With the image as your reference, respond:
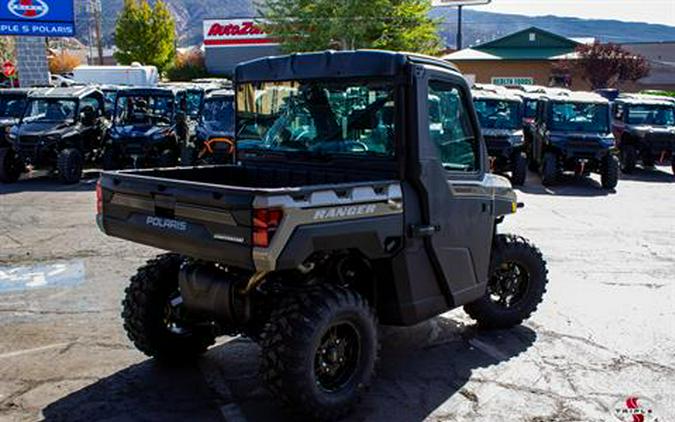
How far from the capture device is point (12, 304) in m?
6.62

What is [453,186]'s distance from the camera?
5.00 m

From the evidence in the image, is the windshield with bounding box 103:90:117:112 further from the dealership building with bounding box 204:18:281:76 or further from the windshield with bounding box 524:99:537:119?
the dealership building with bounding box 204:18:281:76

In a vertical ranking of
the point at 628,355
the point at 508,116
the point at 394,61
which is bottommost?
the point at 628,355

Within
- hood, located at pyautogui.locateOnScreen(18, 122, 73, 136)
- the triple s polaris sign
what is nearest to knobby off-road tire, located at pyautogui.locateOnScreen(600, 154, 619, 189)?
hood, located at pyautogui.locateOnScreen(18, 122, 73, 136)

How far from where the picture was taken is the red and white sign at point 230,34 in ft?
158

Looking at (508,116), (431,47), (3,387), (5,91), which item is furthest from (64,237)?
(431,47)

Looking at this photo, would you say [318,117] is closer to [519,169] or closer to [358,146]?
[358,146]

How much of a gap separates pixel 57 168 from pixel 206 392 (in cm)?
1119

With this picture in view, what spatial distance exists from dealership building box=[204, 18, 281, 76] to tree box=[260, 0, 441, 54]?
1726 centimetres

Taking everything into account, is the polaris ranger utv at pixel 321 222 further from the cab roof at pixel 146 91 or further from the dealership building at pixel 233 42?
the dealership building at pixel 233 42

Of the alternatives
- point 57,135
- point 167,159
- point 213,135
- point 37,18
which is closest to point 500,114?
point 213,135

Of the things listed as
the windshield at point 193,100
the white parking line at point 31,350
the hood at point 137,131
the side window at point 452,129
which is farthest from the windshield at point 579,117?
the white parking line at point 31,350

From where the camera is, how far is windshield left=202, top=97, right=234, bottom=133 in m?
14.8

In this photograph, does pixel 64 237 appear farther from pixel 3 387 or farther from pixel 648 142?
pixel 648 142
